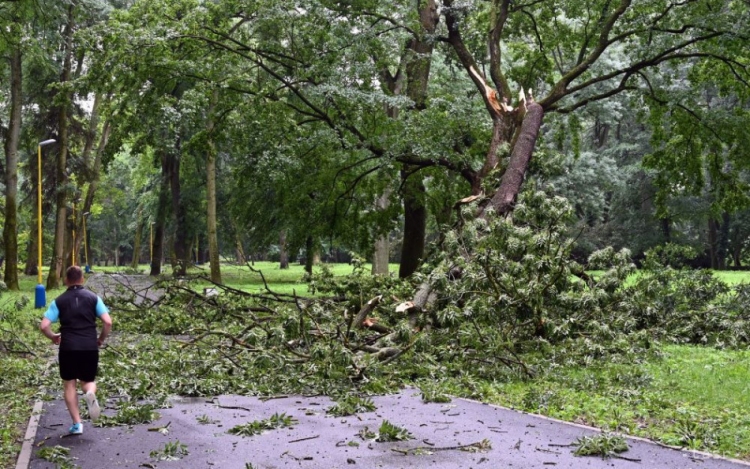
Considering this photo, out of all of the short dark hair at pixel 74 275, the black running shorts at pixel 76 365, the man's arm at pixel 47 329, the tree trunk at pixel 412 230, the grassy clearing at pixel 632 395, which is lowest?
the grassy clearing at pixel 632 395

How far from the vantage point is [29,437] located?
6.28 metres

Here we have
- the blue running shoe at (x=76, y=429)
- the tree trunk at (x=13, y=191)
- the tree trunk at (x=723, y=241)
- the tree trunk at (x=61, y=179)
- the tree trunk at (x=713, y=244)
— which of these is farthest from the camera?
the tree trunk at (x=723, y=241)

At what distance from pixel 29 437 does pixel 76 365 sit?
2.28 feet

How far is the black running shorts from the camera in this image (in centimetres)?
648

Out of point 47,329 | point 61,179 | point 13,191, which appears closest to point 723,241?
point 61,179

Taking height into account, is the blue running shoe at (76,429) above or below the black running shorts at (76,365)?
below

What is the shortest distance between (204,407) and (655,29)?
13385 mm

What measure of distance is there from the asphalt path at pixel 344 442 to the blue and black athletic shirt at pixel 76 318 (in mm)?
794

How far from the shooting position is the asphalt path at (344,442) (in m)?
5.64

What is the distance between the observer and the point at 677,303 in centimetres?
1270

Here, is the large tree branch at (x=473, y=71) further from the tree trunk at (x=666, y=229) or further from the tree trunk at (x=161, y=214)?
the tree trunk at (x=666, y=229)

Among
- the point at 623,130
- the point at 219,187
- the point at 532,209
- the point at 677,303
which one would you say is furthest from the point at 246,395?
the point at 623,130

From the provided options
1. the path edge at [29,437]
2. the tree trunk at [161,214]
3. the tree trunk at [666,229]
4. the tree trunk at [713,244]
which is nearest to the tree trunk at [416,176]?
the path edge at [29,437]

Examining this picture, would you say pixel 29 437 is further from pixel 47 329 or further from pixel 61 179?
pixel 61 179
